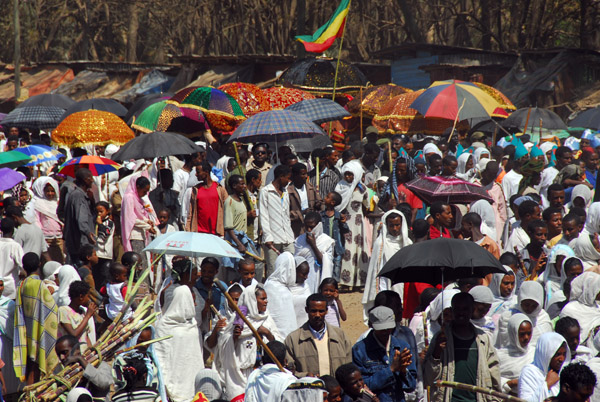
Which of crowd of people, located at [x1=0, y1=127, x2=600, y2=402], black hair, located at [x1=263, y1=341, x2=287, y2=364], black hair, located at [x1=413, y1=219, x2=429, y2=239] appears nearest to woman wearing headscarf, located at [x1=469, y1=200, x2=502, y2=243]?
crowd of people, located at [x1=0, y1=127, x2=600, y2=402]

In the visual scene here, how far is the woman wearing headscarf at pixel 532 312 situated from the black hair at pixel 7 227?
4.85m

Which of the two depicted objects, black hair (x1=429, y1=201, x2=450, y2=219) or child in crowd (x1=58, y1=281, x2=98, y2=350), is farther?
black hair (x1=429, y1=201, x2=450, y2=219)

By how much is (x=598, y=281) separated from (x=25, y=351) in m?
4.61

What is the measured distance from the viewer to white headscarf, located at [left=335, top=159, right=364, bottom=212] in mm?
11156

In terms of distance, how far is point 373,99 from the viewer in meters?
18.5

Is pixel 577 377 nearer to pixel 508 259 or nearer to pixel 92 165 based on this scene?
pixel 508 259

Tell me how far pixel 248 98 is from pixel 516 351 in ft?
29.9

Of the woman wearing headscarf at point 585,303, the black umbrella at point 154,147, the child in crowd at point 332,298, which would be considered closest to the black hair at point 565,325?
the woman wearing headscarf at point 585,303

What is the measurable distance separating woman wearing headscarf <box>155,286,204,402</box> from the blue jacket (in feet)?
7.15

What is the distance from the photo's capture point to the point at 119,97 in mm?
28625

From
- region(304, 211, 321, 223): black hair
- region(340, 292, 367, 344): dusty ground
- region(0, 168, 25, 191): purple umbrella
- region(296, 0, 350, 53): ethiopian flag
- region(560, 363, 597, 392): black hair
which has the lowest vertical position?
region(340, 292, 367, 344): dusty ground

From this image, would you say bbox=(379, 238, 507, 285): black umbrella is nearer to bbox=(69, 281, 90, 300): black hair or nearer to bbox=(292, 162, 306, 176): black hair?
bbox=(69, 281, 90, 300): black hair

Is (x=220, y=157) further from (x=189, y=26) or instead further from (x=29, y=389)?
(x=189, y=26)

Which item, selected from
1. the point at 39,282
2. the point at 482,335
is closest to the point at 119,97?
the point at 39,282
